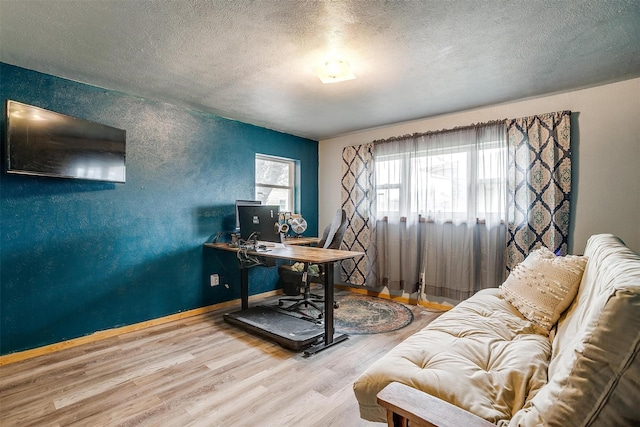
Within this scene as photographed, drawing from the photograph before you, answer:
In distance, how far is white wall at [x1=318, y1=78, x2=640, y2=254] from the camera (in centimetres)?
263

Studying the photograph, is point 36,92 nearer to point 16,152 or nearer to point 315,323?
point 16,152

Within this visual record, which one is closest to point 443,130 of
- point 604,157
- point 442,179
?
point 442,179

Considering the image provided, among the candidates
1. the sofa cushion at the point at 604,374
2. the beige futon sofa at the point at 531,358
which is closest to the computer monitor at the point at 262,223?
the beige futon sofa at the point at 531,358

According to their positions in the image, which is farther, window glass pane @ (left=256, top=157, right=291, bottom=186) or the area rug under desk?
window glass pane @ (left=256, top=157, right=291, bottom=186)

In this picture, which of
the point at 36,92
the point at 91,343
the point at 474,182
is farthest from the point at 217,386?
the point at 474,182

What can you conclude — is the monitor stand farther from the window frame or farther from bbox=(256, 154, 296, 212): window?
the window frame

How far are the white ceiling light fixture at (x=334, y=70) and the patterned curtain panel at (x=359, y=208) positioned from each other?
1.99 metres

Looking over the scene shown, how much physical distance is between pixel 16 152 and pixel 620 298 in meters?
3.40

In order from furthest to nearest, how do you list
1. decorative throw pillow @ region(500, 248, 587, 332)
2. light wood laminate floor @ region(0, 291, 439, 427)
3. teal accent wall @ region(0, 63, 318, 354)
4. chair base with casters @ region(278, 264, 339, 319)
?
chair base with casters @ region(278, 264, 339, 319) → teal accent wall @ region(0, 63, 318, 354) → light wood laminate floor @ region(0, 291, 439, 427) → decorative throw pillow @ region(500, 248, 587, 332)

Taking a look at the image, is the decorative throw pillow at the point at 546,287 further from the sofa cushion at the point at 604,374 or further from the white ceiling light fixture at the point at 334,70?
the white ceiling light fixture at the point at 334,70

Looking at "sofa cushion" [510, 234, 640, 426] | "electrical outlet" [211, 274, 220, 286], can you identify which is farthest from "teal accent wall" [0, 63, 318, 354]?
"sofa cushion" [510, 234, 640, 426]

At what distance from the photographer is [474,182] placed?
11.1 ft

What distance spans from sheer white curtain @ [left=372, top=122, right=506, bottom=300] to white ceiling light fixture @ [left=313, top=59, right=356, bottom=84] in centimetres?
181

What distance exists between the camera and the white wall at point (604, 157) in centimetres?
263
